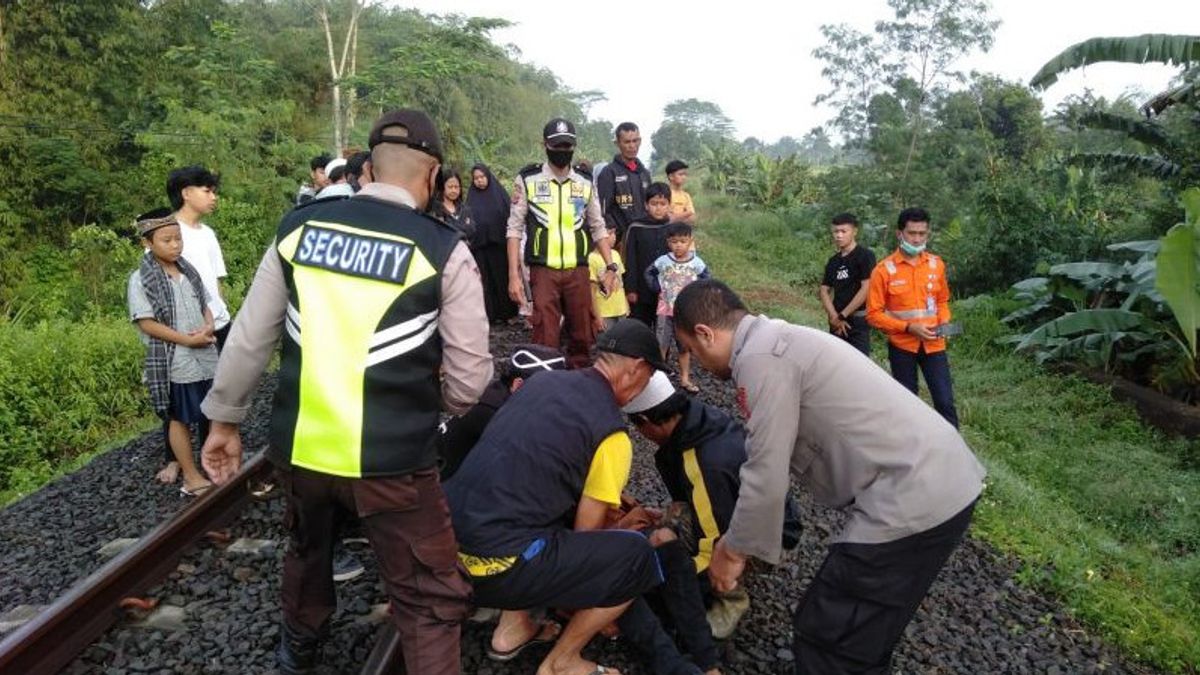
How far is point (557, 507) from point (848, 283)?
15.5 ft

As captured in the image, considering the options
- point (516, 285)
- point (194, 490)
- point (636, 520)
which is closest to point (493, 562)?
point (636, 520)

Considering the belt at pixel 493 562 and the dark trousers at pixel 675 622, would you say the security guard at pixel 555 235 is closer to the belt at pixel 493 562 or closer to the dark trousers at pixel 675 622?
the dark trousers at pixel 675 622

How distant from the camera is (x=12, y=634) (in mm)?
2969

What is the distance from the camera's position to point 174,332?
4.49 m

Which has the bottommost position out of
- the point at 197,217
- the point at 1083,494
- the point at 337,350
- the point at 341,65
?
the point at 1083,494

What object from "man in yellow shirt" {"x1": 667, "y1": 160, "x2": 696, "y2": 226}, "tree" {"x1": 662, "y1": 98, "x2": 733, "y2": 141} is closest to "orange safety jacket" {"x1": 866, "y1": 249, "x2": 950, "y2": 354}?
"man in yellow shirt" {"x1": 667, "y1": 160, "x2": 696, "y2": 226}

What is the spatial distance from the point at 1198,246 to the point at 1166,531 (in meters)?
2.93

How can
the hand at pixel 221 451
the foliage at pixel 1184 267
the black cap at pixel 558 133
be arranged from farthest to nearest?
1. the foliage at pixel 1184 267
2. the black cap at pixel 558 133
3. the hand at pixel 221 451

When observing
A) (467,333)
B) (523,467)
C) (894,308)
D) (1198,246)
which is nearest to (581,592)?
(523,467)

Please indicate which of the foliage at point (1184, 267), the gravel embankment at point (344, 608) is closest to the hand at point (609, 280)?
the gravel embankment at point (344, 608)

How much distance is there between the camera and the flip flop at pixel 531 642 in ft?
9.95

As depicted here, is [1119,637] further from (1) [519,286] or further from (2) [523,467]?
(1) [519,286]

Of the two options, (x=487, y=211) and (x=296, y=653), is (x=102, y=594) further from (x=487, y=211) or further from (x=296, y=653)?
(x=487, y=211)

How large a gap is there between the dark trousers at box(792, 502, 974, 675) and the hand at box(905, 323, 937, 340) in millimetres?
3470
